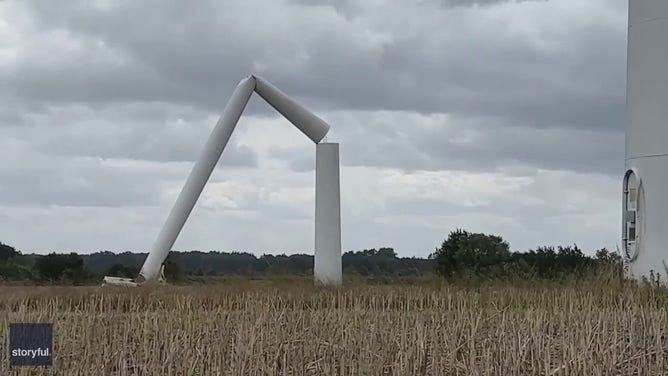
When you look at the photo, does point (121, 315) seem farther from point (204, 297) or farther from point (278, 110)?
point (278, 110)

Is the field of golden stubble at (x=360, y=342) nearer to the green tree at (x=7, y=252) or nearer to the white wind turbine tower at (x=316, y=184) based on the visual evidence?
the white wind turbine tower at (x=316, y=184)

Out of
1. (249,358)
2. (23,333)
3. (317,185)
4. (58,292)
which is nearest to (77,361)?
(23,333)

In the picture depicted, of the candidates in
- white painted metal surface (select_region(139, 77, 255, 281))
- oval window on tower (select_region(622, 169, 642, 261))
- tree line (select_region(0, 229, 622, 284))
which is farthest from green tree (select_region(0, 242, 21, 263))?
oval window on tower (select_region(622, 169, 642, 261))

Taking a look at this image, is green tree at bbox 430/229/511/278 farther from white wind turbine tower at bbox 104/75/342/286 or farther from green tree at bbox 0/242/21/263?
green tree at bbox 0/242/21/263

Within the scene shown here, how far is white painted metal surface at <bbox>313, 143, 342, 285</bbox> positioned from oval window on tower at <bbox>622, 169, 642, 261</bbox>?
9.08 m

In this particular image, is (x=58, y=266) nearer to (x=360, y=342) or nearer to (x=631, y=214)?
(x=631, y=214)

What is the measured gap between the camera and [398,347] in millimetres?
13516

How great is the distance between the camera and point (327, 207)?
30734mm

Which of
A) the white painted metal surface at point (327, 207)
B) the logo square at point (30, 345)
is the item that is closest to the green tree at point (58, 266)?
the white painted metal surface at point (327, 207)

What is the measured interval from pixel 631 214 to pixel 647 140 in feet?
5.42

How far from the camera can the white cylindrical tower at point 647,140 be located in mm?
22234

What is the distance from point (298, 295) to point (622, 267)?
284 inches

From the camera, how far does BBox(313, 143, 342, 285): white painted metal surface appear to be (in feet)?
100

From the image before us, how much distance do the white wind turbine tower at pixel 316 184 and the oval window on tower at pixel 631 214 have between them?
840 centimetres
